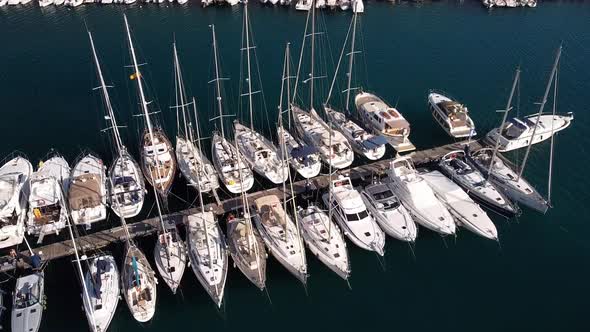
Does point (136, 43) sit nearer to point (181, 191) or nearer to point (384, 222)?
point (181, 191)

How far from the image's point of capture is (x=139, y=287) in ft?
109

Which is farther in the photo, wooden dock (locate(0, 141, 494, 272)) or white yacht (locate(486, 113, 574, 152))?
white yacht (locate(486, 113, 574, 152))

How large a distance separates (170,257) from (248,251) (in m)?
6.11

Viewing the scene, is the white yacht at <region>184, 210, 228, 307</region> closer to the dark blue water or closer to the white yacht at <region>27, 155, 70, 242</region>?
the dark blue water

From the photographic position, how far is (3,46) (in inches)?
2869

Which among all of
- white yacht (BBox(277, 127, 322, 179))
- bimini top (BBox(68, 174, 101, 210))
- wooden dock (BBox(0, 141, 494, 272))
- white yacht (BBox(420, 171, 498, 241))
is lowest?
white yacht (BBox(420, 171, 498, 241))

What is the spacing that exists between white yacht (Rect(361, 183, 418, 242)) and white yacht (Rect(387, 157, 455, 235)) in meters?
0.74

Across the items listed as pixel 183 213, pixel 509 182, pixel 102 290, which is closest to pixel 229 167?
pixel 183 213

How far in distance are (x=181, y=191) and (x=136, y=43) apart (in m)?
39.7

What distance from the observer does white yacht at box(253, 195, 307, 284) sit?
35.5m

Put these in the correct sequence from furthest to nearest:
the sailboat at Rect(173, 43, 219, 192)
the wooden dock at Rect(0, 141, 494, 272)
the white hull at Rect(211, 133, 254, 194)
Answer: the white hull at Rect(211, 133, 254, 194) < the sailboat at Rect(173, 43, 219, 192) < the wooden dock at Rect(0, 141, 494, 272)

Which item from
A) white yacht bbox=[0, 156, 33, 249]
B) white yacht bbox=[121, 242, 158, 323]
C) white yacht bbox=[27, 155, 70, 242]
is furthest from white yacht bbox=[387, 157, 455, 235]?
white yacht bbox=[0, 156, 33, 249]

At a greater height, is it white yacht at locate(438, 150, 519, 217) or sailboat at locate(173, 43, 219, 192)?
sailboat at locate(173, 43, 219, 192)

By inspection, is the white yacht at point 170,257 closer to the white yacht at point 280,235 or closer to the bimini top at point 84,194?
the white yacht at point 280,235
